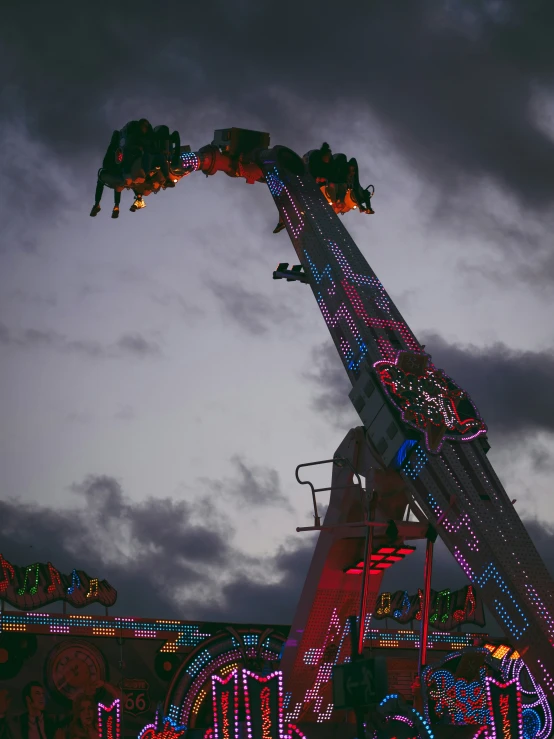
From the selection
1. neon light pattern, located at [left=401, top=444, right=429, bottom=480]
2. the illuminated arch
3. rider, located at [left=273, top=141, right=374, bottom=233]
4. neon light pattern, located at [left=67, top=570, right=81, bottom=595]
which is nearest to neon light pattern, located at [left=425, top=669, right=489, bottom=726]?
the illuminated arch

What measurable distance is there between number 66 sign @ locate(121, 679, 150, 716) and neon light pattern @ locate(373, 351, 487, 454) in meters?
13.3

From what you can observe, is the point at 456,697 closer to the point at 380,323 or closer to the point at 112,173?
the point at 380,323

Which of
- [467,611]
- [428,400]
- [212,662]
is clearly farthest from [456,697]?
[467,611]

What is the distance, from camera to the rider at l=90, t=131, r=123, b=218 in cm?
3103

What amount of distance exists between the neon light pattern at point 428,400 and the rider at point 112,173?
30.2 feet

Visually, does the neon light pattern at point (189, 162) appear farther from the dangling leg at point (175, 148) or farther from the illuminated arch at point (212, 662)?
the illuminated arch at point (212, 662)

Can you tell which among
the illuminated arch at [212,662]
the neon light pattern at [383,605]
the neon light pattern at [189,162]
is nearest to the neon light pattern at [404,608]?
the neon light pattern at [383,605]

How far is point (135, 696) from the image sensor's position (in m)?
33.7

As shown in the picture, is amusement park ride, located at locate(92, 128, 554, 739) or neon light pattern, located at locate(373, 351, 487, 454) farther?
neon light pattern, located at locate(373, 351, 487, 454)

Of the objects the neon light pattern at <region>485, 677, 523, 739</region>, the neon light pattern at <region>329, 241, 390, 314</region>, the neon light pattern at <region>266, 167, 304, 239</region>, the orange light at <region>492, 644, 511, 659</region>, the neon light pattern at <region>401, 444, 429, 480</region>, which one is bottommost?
the neon light pattern at <region>485, 677, 523, 739</region>

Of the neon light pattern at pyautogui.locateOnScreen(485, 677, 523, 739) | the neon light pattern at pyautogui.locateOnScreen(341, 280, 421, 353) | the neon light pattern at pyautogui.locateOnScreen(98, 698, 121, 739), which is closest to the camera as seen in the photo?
the neon light pattern at pyautogui.locateOnScreen(485, 677, 523, 739)

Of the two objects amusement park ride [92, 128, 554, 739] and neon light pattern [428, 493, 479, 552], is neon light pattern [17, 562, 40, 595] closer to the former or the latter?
amusement park ride [92, 128, 554, 739]

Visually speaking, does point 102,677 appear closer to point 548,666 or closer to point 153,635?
point 153,635

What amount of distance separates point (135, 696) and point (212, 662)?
98.6 inches
